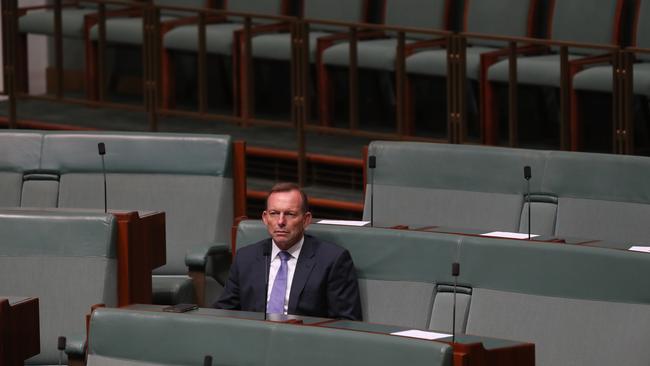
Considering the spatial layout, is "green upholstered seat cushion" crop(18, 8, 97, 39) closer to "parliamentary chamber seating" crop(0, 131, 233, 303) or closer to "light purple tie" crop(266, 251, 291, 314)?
"parliamentary chamber seating" crop(0, 131, 233, 303)

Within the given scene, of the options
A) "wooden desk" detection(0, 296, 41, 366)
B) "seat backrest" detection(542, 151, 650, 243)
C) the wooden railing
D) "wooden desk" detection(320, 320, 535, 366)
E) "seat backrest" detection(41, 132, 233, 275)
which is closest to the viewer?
"wooden desk" detection(320, 320, 535, 366)


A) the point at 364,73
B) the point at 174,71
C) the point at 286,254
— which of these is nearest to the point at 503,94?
the point at 364,73

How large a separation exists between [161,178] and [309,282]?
406mm

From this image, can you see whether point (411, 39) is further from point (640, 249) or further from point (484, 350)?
point (484, 350)

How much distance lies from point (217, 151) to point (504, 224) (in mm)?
359

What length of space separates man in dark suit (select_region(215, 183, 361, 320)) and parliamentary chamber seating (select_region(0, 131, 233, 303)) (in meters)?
0.32

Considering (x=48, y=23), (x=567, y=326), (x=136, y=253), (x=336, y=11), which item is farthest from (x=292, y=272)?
(x=48, y=23)

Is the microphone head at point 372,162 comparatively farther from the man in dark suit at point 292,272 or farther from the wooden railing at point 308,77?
the wooden railing at point 308,77

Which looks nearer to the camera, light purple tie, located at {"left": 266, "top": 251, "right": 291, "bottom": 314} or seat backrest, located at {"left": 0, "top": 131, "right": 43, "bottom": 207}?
light purple tie, located at {"left": 266, "top": 251, "right": 291, "bottom": 314}

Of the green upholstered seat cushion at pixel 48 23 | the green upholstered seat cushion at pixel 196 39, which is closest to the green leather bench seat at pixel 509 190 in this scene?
the green upholstered seat cushion at pixel 196 39

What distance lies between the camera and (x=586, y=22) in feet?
7.01

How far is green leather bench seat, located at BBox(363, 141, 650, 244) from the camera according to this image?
1512 mm

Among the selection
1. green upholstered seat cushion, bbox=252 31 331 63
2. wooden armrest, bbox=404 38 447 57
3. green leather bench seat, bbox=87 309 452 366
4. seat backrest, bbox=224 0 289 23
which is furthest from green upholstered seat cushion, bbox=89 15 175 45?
green leather bench seat, bbox=87 309 452 366

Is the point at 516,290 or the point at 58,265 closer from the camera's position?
the point at 516,290
